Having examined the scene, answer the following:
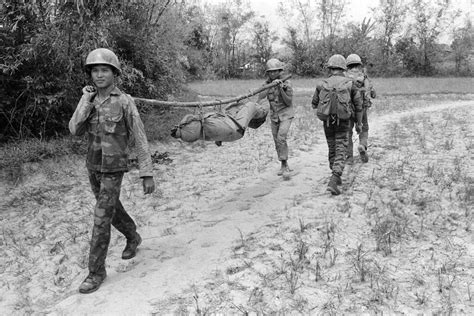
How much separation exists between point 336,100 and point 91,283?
394cm

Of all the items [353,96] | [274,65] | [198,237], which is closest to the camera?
[198,237]

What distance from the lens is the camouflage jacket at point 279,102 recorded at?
732 cm

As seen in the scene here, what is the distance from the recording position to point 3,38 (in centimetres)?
798

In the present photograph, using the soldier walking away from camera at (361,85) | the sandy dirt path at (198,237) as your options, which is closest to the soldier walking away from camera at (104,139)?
the sandy dirt path at (198,237)

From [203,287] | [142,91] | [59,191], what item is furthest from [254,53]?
[203,287]

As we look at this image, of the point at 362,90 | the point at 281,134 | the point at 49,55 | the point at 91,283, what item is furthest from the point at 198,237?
the point at 49,55

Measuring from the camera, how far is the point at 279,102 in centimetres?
746


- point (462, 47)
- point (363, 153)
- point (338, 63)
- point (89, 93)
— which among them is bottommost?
point (363, 153)

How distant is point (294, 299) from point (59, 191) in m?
4.97

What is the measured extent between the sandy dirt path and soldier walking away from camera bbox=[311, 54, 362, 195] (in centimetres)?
44

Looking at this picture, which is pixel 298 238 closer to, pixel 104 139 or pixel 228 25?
pixel 104 139

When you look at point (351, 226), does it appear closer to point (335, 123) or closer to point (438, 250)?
point (438, 250)

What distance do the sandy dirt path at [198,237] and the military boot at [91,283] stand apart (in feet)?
0.20

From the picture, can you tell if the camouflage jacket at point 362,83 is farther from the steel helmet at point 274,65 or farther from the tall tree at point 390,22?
the tall tree at point 390,22
